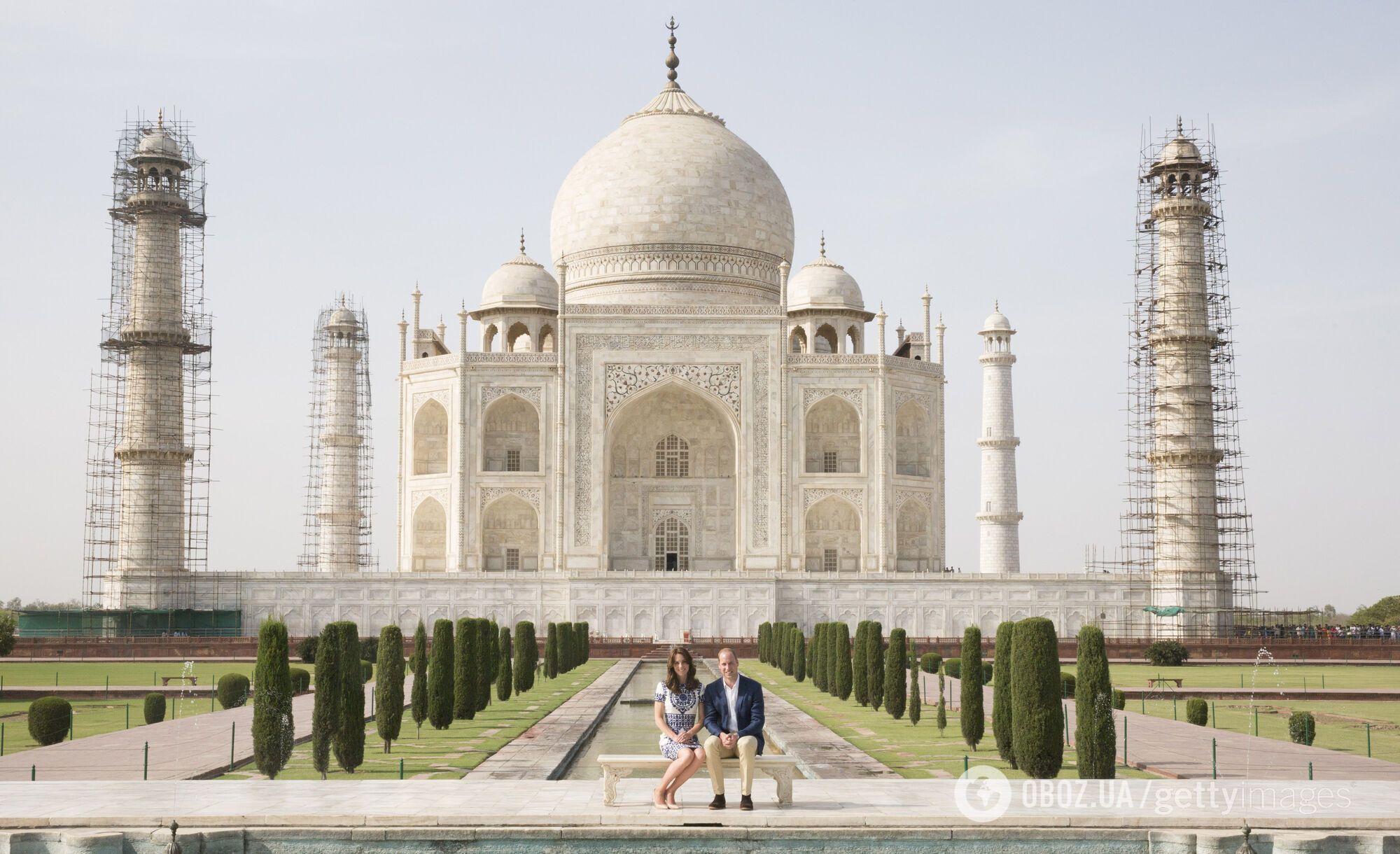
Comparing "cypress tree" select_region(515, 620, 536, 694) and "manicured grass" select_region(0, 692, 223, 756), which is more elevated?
"cypress tree" select_region(515, 620, 536, 694)

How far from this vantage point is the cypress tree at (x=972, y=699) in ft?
39.7

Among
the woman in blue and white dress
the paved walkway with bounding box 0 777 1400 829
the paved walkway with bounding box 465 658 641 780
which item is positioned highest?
the woman in blue and white dress

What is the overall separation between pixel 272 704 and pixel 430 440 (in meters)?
22.9

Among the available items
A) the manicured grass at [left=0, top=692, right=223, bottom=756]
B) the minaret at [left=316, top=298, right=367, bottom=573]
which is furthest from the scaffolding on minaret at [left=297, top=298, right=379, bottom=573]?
the manicured grass at [left=0, top=692, right=223, bottom=756]

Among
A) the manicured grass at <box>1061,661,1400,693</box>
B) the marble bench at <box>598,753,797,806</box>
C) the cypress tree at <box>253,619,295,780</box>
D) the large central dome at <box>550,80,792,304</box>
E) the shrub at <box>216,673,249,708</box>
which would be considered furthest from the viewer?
the large central dome at <box>550,80,792,304</box>

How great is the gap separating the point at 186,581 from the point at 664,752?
2210 centimetres

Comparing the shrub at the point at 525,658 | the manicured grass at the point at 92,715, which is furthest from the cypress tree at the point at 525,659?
the manicured grass at the point at 92,715

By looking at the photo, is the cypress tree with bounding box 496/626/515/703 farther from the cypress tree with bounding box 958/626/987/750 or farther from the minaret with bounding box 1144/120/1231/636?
the minaret with bounding box 1144/120/1231/636

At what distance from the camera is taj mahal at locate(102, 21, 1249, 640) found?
27.8 meters

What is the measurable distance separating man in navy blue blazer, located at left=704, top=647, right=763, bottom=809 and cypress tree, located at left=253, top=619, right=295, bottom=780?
3.34 meters

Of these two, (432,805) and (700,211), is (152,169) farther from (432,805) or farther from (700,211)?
(432,805)

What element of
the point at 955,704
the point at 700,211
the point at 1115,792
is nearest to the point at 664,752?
the point at 1115,792

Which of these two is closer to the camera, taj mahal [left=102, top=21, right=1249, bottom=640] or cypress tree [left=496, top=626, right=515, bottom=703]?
cypress tree [left=496, top=626, right=515, bottom=703]

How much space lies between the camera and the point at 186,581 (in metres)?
28.2
